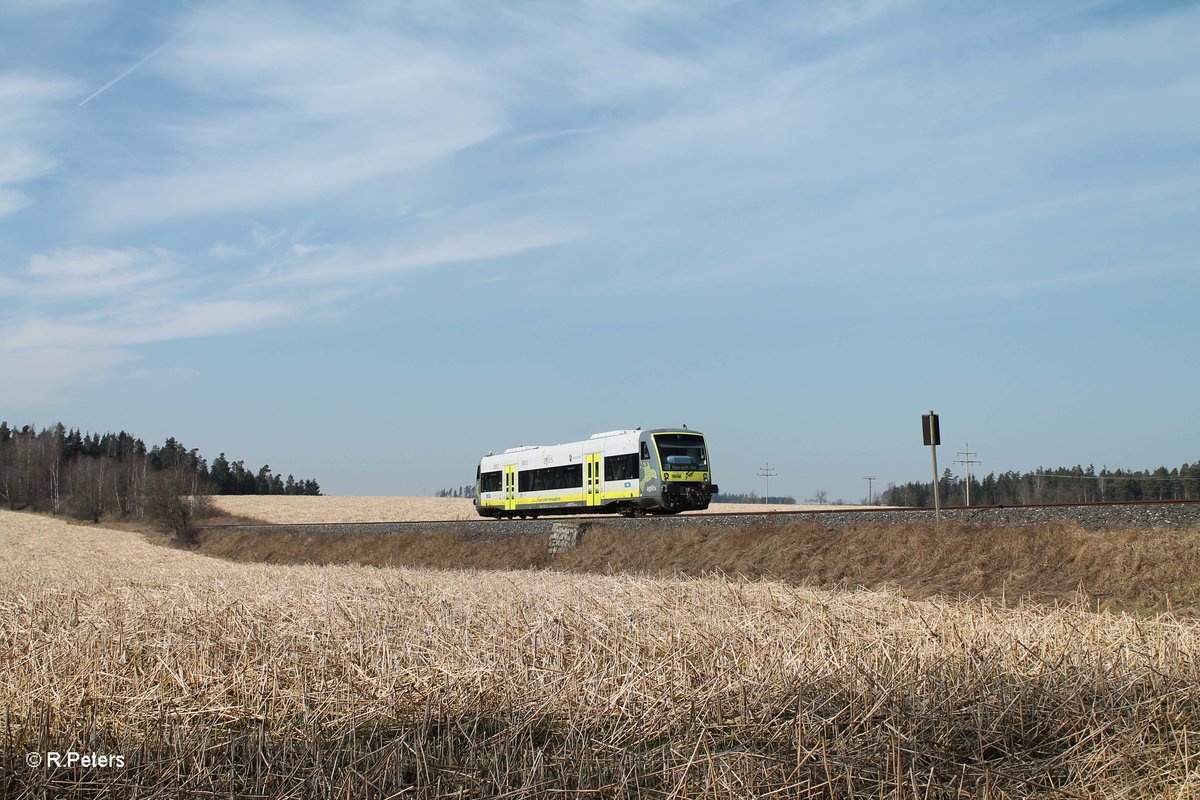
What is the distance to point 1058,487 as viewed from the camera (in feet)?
268

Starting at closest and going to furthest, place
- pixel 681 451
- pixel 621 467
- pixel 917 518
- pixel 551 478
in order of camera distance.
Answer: pixel 917 518 < pixel 681 451 < pixel 621 467 < pixel 551 478

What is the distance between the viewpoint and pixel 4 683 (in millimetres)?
8266

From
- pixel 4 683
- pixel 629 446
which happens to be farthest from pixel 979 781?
pixel 629 446

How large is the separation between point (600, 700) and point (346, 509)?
7029 cm

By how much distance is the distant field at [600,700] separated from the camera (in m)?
6.19

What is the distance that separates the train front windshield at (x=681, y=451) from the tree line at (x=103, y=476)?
33661mm

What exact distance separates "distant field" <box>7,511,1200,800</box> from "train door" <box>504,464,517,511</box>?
27.1 metres

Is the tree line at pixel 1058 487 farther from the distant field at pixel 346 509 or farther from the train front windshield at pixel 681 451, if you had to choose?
the train front windshield at pixel 681 451

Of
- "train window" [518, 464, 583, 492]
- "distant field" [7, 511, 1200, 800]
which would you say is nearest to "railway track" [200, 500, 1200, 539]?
"train window" [518, 464, 583, 492]

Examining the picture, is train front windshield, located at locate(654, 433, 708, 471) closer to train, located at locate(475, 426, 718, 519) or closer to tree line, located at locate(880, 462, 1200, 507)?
train, located at locate(475, 426, 718, 519)

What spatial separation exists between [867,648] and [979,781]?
9.18 ft

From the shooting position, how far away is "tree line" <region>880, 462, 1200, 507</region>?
63188 mm

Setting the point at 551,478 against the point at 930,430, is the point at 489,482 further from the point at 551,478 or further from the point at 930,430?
the point at 930,430

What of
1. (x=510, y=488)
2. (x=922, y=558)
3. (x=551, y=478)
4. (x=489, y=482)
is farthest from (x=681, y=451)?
(x=922, y=558)
